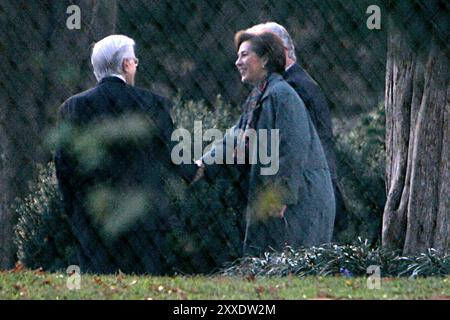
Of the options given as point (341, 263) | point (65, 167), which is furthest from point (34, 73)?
point (341, 263)

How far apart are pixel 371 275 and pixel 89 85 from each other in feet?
15.8

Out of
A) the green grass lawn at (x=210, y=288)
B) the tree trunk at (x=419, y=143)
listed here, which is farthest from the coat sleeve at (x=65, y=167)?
the tree trunk at (x=419, y=143)

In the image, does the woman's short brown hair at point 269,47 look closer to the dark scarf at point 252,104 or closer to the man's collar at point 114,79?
the dark scarf at point 252,104

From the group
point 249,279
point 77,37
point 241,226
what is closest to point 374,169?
point 241,226

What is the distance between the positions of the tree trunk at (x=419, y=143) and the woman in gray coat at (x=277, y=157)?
0.97m

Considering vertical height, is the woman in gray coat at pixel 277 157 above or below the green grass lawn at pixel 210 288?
above

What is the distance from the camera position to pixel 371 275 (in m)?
6.84

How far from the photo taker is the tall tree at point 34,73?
1092cm

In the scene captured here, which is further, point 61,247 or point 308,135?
point 61,247

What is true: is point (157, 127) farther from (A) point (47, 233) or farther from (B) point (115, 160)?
(A) point (47, 233)

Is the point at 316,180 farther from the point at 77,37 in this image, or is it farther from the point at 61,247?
the point at 77,37

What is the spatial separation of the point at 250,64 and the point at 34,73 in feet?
13.5

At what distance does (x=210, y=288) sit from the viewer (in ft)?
18.6

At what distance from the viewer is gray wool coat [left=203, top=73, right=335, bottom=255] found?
7.18 metres
